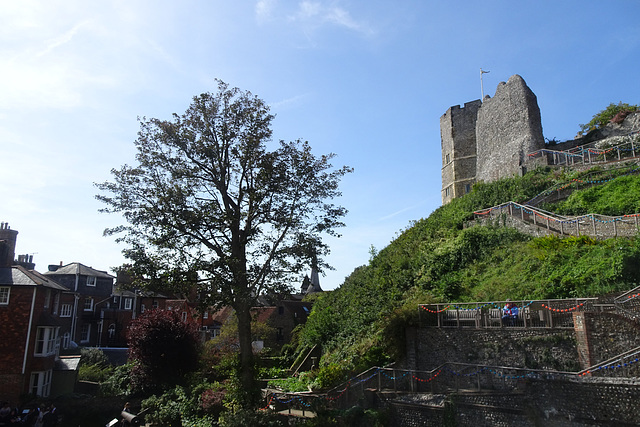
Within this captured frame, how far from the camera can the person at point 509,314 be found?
16328mm

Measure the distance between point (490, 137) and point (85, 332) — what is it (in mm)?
40737

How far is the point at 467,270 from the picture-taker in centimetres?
2323

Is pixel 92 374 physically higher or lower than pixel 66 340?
lower

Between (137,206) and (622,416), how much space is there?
1794 centimetres

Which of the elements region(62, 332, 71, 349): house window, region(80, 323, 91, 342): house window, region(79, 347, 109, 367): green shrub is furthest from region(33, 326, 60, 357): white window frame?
region(80, 323, 91, 342): house window

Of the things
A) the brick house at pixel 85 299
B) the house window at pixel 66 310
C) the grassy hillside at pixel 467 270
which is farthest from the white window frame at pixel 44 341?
the grassy hillside at pixel 467 270

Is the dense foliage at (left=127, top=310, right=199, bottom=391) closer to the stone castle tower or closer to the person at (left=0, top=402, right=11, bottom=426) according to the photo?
the person at (left=0, top=402, right=11, bottom=426)

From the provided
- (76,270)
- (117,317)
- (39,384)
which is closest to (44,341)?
(39,384)

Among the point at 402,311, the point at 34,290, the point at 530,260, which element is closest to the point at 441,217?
the point at 530,260

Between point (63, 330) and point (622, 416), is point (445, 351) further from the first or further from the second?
point (63, 330)

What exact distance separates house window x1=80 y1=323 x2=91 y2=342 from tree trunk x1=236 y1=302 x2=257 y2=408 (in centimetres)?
2775

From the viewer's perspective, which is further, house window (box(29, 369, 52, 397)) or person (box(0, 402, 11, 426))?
house window (box(29, 369, 52, 397))

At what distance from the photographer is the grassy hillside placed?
18.1 meters

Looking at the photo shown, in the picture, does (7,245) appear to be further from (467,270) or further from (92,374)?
A: (467,270)
